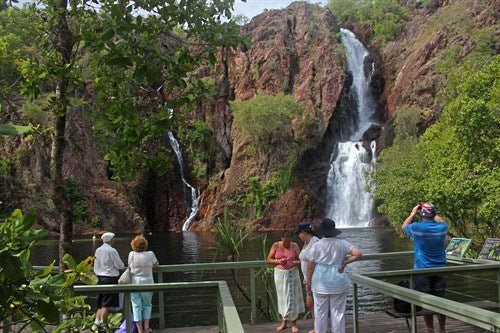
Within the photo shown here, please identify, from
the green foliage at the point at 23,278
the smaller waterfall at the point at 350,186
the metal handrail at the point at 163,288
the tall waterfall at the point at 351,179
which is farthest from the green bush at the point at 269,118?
the green foliage at the point at 23,278

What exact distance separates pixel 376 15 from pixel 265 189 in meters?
30.0

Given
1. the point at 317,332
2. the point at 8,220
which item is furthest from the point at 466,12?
the point at 8,220

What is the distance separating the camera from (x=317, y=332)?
5.62 meters

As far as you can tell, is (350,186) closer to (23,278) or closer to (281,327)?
(281,327)

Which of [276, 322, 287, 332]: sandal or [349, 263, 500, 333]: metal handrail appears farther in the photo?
[276, 322, 287, 332]: sandal

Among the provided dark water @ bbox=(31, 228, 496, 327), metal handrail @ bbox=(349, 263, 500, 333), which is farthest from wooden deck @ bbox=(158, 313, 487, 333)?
dark water @ bbox=(31, 228, 496, 327)

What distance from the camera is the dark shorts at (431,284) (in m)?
5.53

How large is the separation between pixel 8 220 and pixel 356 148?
46.3 metres

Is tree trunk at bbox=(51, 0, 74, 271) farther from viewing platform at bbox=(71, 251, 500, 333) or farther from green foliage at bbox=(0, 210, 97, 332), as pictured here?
green foliage at bbox=(0, 210, 97, 332)

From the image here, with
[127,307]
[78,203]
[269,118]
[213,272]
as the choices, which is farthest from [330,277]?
[269,118]

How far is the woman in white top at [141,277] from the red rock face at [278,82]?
40.8 meters

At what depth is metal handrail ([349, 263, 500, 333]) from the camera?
3.10 metres

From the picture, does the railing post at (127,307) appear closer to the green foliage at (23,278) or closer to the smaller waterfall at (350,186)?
the green foliage at (23,278)

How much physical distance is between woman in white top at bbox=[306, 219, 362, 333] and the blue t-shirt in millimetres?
884
